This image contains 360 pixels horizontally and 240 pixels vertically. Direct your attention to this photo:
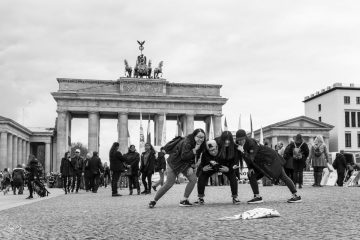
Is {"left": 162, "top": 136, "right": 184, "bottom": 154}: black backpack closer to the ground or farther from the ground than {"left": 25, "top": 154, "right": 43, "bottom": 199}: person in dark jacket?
farther from the ground

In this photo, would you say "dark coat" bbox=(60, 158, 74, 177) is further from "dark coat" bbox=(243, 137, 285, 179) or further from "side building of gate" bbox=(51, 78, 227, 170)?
"side building of gate" bbox=(51, 78, 227, 170)

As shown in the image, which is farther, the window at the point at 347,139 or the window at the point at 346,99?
the window at the point at 347,139

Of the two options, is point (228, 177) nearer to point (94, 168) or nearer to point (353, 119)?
point (94, 168)

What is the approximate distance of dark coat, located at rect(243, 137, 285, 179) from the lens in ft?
37.6

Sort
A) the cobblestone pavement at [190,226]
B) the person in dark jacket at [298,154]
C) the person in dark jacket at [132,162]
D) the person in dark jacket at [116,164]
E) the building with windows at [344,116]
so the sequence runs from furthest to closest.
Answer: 1. the building with windows at [344,116]
2. the person in dark jacket at [132,162]
3. the person in dark jacket at [298,154]
4. the person in dark jacket at [116,164]
5. the cobblestone pavement at [190,226]

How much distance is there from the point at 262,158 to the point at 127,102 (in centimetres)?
6038

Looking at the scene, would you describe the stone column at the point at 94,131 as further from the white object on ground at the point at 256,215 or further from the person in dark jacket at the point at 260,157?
the white object on ground at the point at 256,215

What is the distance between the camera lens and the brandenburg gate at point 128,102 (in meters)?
70.6

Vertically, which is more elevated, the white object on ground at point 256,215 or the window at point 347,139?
the window at point 347,139

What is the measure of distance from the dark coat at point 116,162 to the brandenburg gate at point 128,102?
50.4 metres

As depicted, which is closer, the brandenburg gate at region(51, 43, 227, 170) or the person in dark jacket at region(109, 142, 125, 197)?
the person in dark jacket at region(109, 142, 125, 197)

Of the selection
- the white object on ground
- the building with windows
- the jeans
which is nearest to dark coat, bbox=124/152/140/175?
the jeans

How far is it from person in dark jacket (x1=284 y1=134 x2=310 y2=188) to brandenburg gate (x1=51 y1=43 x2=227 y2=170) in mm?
50524

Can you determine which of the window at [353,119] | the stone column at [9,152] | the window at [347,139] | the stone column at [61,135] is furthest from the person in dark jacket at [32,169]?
the window at [353,119]
